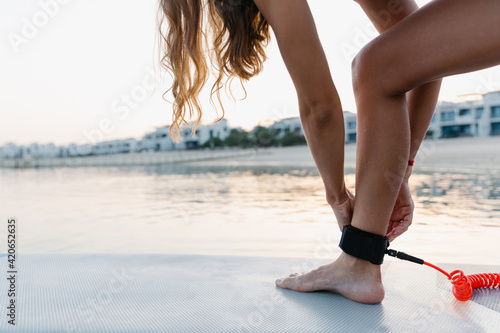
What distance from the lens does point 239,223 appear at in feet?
9.09

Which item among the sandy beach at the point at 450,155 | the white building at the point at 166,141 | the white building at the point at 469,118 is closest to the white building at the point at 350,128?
the sandy beach at the point at 450,155

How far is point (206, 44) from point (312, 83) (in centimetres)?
39

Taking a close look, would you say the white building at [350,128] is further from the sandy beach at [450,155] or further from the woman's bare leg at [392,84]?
the woman's bare leg at [392,84]

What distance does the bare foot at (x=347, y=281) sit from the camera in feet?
3.29

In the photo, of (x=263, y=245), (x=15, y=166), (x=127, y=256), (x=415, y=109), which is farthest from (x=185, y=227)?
(x=15, y=166)

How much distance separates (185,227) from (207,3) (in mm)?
1776

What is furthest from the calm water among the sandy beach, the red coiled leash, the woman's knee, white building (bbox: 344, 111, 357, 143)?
white building (bbox: 344, 111, 357, 143)

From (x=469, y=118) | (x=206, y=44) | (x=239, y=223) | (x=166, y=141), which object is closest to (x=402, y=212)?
(x=206, y=44)

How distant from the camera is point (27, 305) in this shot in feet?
3.22

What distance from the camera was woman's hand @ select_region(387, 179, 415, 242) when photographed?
1186mm

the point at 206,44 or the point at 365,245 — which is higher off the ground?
the point at 206,44

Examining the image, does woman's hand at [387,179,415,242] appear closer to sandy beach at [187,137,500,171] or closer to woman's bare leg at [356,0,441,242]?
woman's bare leg at [356,0,441,242]

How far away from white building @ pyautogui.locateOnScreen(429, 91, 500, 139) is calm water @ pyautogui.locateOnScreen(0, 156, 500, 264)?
8.73 meters

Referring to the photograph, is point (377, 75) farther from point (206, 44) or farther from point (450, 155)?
point (450, 155)
